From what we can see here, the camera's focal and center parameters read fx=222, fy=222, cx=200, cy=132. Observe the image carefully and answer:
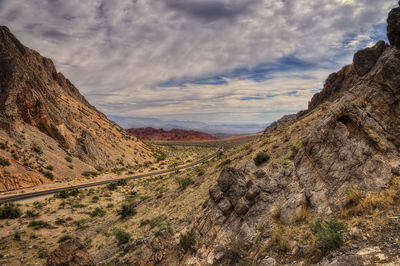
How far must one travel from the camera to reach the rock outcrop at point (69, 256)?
10.5 m

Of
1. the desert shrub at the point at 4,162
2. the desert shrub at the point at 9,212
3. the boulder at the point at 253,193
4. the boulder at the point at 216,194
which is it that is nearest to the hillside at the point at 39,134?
the desert shrub at the point at 4,162

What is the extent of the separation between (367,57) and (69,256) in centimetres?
1709

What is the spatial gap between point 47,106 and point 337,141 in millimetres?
61371

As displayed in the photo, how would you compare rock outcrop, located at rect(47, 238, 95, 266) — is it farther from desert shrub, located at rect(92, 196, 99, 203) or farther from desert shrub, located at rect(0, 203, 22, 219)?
desert shrub, located at rect(92, 196, 99, 203)

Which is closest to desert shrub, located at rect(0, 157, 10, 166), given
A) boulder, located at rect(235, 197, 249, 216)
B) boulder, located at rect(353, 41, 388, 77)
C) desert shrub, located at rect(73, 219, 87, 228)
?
desert shrub, located at rect(73, 219, 87, 228)

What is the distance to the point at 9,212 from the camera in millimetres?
23375

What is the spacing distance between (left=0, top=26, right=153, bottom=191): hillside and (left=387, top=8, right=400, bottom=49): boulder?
148 ft

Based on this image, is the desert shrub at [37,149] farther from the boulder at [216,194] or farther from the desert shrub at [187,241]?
the boulder at [216,194]

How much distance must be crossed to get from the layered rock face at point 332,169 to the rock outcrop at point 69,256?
18.9 ft

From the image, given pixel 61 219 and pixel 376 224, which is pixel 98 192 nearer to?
pixel 61 219

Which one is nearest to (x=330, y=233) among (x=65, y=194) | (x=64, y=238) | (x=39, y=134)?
(x=64, y=238)

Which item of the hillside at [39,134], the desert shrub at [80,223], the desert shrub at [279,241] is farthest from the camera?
the hillside at [39,134]

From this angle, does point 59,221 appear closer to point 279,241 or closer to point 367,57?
point 279,241

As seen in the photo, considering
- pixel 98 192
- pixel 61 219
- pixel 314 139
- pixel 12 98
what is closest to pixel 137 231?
pixel 61 219
